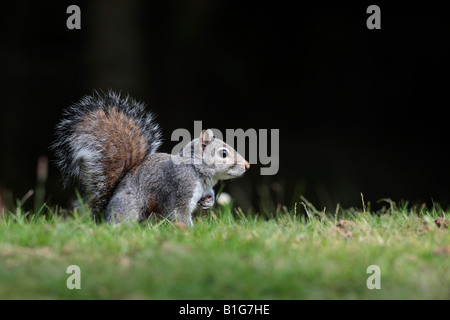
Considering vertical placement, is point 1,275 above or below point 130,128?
below

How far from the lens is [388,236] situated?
12.0 ft

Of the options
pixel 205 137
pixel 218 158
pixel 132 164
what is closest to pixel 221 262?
pixel 218 158

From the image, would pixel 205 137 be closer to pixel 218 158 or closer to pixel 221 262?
pixel 218 158

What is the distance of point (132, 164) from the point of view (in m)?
4.68

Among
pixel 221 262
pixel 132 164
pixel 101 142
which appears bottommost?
pixel 221 262

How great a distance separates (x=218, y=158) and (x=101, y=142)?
0.83 meters

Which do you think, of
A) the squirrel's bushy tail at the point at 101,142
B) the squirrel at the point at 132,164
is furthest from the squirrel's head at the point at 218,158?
the squirrel's bushy tail at the point at 101,142

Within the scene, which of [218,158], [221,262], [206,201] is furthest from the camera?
[206,201]

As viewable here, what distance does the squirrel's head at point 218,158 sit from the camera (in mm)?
4398

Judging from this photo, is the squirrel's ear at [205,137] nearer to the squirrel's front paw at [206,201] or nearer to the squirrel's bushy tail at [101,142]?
the squirrel's front paw at [206,201]

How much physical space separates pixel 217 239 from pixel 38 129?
681 cm

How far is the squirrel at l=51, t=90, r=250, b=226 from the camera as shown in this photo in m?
4.40

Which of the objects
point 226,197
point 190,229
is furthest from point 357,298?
point 226,197

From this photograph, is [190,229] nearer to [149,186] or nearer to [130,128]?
[149,186]
